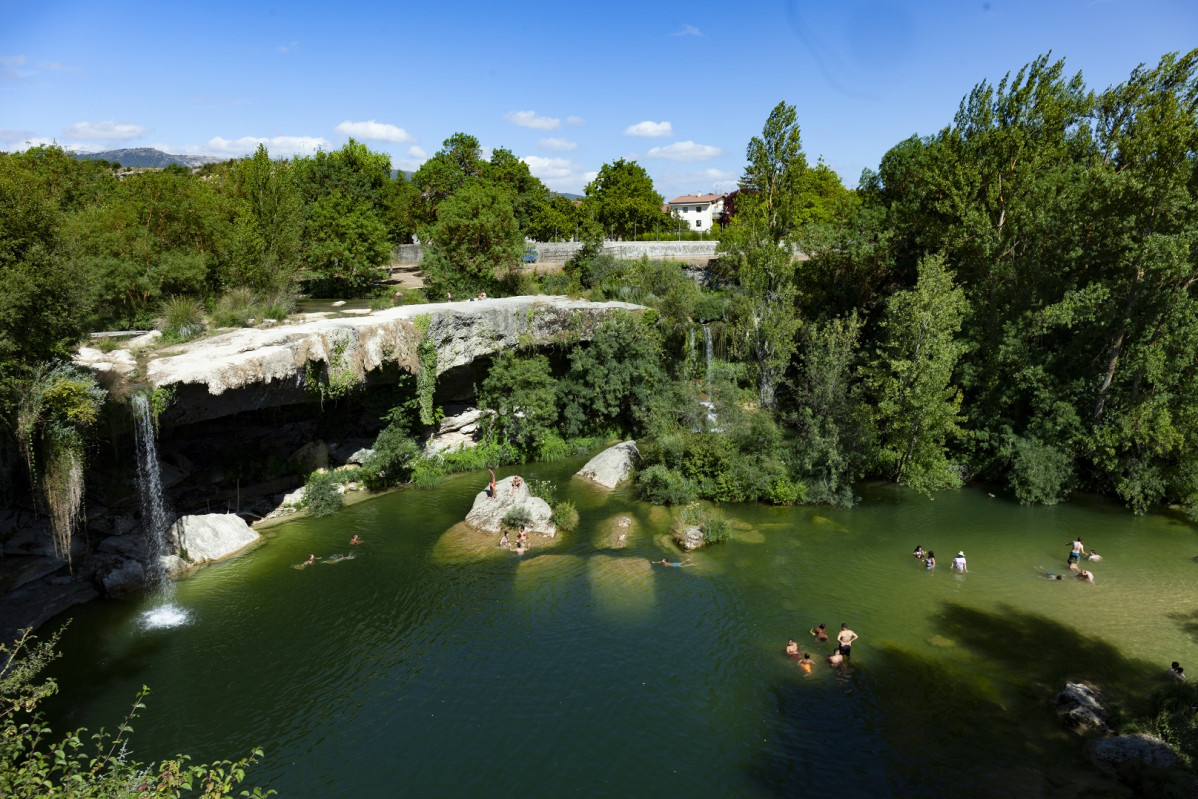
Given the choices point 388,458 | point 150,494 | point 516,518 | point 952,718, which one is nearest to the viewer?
point 952,718

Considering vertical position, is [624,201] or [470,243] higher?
[624,201]

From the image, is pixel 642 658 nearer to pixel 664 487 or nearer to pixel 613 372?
pixel 664 487

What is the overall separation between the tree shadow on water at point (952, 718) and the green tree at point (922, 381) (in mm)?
8851

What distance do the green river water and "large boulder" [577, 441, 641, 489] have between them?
174 inches

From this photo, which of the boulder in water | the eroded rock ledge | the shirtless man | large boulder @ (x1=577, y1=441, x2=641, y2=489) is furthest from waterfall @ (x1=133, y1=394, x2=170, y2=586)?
the shirtless man

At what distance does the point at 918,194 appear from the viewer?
113 feet

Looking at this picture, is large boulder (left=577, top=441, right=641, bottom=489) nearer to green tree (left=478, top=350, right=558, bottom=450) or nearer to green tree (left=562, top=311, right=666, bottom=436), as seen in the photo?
green tree (left=562, top=311, right=666, bottom=436)

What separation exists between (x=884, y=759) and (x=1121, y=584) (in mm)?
12180

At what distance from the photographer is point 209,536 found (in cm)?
2227

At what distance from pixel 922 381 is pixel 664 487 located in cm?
1086

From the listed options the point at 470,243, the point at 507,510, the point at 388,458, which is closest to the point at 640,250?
the point at 470,243

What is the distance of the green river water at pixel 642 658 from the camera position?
520 inches

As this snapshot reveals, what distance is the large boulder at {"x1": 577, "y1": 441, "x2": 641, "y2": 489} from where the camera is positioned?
94.5 ft

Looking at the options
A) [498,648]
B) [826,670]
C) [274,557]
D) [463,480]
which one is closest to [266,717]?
[498,648]
